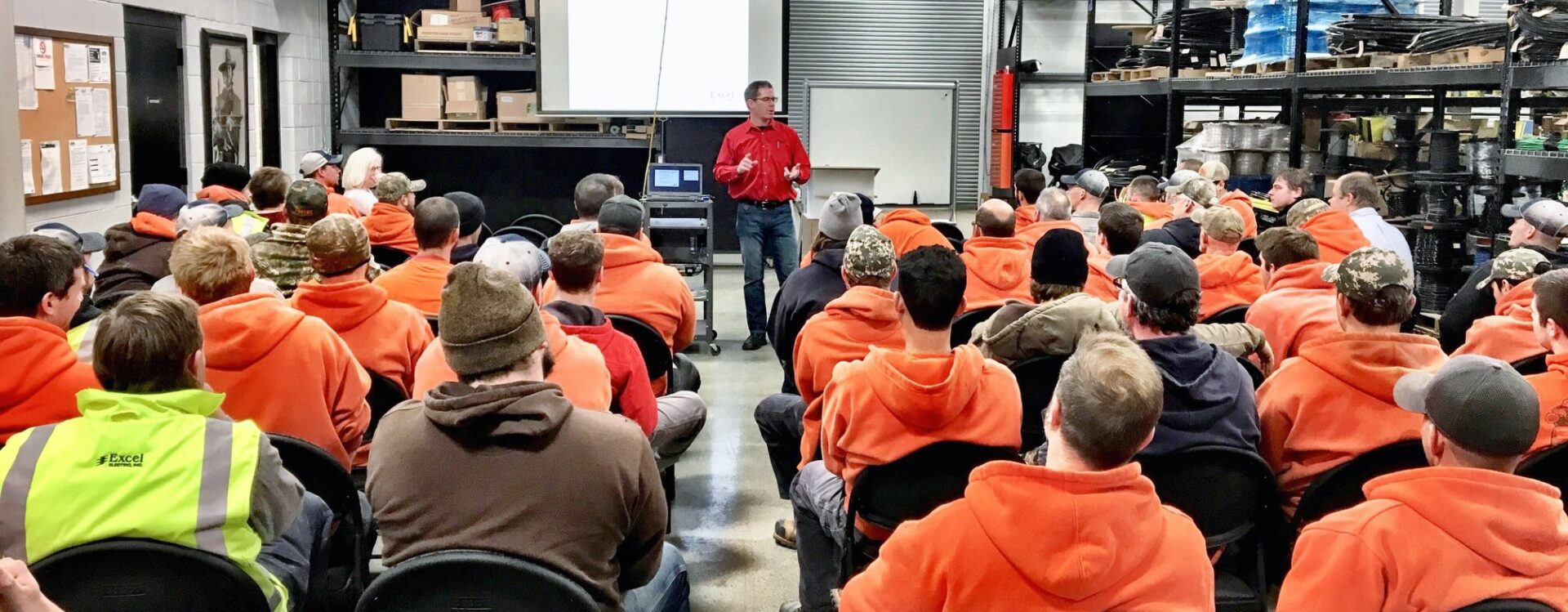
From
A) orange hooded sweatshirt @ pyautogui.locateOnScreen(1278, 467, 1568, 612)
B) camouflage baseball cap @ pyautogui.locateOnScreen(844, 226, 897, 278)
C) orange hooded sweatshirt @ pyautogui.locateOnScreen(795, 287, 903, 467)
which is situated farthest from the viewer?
camouflage baseball cap @ pyautogui.locateOnScreen(844, 226, 897, 278)

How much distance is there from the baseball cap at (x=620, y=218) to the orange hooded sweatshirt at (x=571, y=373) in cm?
206

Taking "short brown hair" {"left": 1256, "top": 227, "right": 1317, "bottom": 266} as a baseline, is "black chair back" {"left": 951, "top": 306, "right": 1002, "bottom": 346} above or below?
below

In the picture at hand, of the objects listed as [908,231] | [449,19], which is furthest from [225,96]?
[908,231]

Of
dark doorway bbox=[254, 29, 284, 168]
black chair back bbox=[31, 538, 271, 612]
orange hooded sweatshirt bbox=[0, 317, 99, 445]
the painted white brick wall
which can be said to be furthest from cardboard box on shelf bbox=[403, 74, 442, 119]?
black chair back bbox=[31, 538, 271, 612]

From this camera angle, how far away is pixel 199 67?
27.9 feet

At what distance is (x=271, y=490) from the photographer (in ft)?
7.60

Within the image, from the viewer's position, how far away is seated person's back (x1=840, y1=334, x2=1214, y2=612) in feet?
5.80

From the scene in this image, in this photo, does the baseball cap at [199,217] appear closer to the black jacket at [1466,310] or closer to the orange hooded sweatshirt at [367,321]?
the orange hooded sweatshirt at [367,321]

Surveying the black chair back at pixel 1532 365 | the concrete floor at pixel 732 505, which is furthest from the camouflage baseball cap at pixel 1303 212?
the concrete floor at pixel 732 505

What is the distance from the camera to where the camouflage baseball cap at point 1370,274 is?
9.64 ft

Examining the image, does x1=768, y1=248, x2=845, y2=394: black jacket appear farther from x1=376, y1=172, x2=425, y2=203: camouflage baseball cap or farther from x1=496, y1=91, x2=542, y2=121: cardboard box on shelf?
x1=496, y1=91, x2=542, y2=121: cardboard box on shelf

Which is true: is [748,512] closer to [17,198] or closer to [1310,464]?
[1310,464]

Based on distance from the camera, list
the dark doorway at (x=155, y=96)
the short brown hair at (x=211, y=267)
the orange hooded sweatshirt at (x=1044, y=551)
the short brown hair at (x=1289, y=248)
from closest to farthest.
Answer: the orange hooded sweatshirt at (x=1044, y=551) → the short brown hair at (x=211, y=267) → the short brown hair at (x=1289, y=248) → the dark doorway at (x=155, y=96)

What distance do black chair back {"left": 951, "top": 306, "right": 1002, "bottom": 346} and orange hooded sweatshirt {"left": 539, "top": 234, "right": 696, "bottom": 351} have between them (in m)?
1.00
